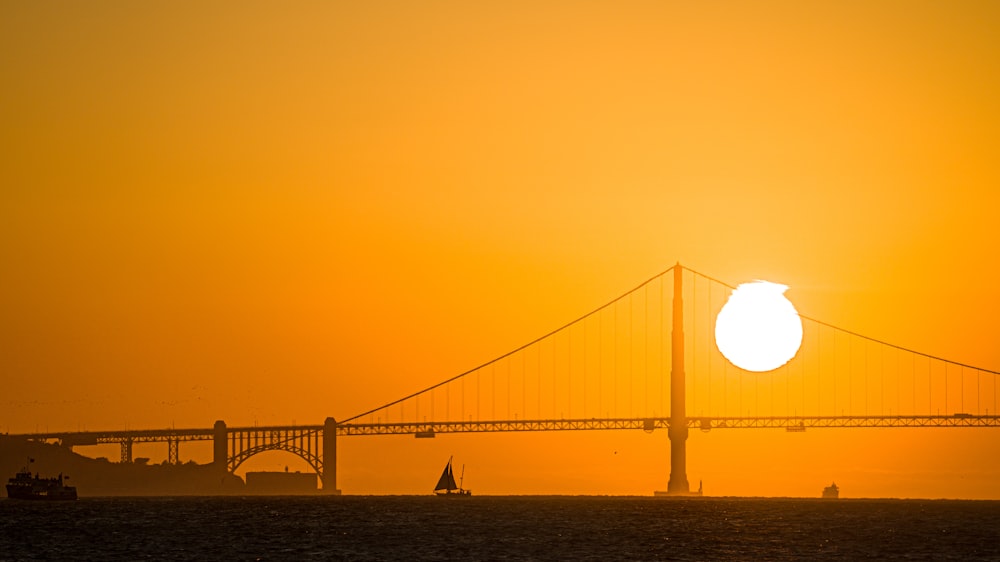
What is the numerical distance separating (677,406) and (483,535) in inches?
3068

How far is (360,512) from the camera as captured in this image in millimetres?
164625

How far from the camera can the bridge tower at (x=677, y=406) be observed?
18762 centimetres

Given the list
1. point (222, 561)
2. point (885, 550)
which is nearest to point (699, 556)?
point (885, 550)

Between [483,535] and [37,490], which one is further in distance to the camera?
[37,490]

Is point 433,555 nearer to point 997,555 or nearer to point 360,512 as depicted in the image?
point 997,555

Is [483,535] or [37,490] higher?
[483,535]

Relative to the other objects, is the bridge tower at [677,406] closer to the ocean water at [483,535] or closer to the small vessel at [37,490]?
the ocean water at [483,535]

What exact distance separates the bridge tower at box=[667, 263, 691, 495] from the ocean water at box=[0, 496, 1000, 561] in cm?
2485

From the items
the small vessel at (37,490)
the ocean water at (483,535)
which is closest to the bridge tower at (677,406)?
the ocean water at (483,535)

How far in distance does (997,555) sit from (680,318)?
9060 centimetres

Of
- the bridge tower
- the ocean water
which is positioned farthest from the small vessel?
the bridge tower

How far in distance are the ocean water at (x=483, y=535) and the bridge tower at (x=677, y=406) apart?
24.9 metres

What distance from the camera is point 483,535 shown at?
115m

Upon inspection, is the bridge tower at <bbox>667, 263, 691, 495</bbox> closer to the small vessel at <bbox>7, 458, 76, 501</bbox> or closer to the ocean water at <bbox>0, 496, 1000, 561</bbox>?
the ocean water at <bbox>0, 496, 1000, 561</bbox>
